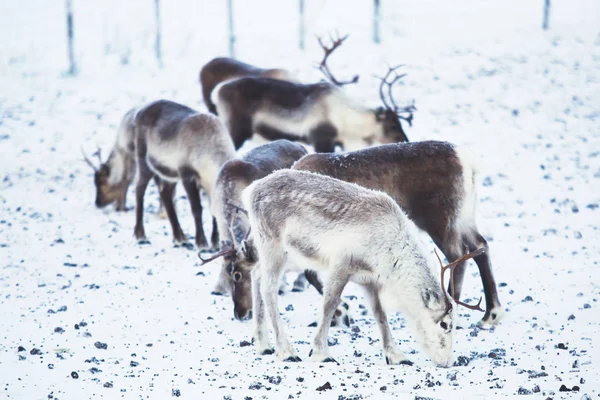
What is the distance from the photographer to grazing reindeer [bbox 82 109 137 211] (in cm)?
1064

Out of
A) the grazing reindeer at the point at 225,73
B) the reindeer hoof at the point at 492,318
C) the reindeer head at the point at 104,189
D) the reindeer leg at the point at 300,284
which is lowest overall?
the reindeer head at the point at 104,189

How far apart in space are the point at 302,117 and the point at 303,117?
0.05ft

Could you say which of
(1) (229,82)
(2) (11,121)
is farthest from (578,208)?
(2) (11,121)

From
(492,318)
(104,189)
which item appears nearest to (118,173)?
(104,189)

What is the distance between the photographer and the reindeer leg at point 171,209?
9.10 meters

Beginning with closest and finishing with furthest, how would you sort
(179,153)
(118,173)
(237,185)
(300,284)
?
(237,185)
(300,284)
(179,153)
(118,173)

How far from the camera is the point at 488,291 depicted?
644cm

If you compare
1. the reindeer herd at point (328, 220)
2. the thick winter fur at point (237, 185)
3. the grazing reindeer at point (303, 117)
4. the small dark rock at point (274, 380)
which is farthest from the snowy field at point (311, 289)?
the grazing reindeer at point (303, 117)

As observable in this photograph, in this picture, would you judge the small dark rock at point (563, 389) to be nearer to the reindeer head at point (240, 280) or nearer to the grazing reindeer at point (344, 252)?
the grazing reindeer at point (344, 252)

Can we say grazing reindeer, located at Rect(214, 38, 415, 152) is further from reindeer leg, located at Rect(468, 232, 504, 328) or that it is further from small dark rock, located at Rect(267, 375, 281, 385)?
small dark rock, located at Rect(267, 375, 281, 385)

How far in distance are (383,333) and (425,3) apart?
58.7ft

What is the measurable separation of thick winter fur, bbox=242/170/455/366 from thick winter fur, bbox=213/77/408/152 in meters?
4.86

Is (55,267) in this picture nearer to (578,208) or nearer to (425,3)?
(578,208)

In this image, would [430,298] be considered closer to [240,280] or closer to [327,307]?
[327,307]
